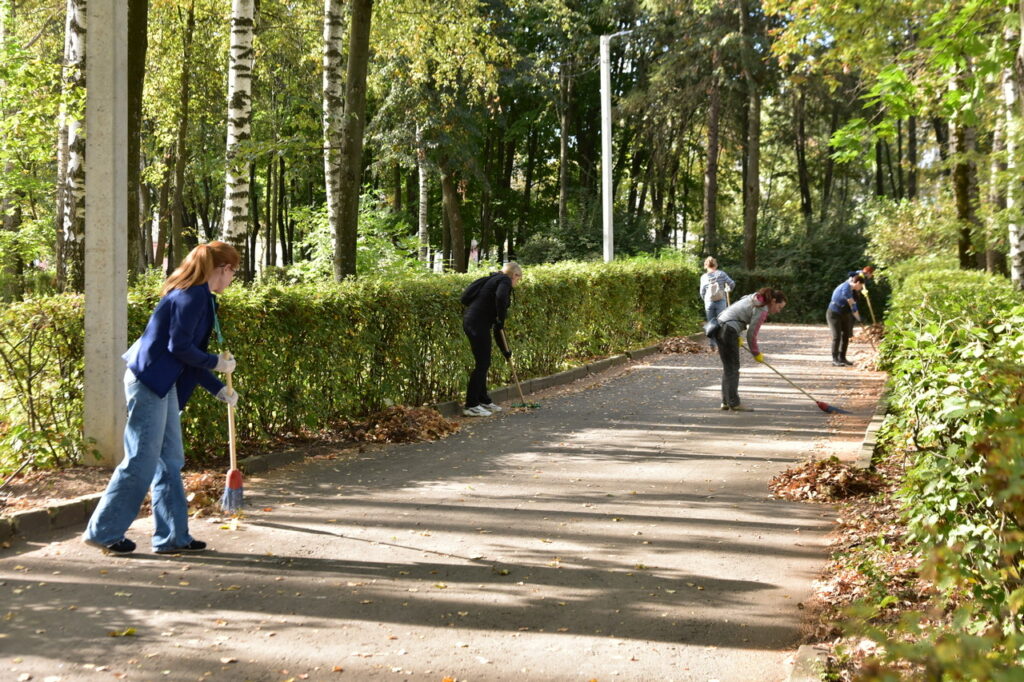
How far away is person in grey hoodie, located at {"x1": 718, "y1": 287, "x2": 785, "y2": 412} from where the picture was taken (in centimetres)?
1347

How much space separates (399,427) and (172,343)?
5.40 meters

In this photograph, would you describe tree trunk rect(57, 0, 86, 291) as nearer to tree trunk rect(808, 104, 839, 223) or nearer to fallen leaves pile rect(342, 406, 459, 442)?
fallen leaves pile rect(342, 406, 459, 442)

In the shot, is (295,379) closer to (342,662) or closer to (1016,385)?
(342,662)

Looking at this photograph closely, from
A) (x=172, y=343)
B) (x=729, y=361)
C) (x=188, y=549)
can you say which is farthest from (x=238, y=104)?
(x=188, y=549)

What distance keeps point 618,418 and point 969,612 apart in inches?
439

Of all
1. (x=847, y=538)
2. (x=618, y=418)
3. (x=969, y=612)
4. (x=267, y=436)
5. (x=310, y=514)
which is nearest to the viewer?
(x=969, y=612)

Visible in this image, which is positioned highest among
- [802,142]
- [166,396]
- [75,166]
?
[802,142]

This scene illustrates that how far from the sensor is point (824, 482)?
8.84 m

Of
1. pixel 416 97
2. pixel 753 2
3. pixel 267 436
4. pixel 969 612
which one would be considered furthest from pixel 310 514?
pixel 753 2

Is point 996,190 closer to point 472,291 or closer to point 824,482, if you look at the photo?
point 472,291

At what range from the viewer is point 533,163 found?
52.2 metres

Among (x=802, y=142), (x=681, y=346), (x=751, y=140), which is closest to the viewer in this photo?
(x=681, y=346)

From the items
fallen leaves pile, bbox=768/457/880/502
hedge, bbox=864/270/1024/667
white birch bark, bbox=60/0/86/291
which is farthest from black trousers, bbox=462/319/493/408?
hedge, bbox=864/270/1024/667

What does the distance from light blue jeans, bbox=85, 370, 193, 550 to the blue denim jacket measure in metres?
0.09
